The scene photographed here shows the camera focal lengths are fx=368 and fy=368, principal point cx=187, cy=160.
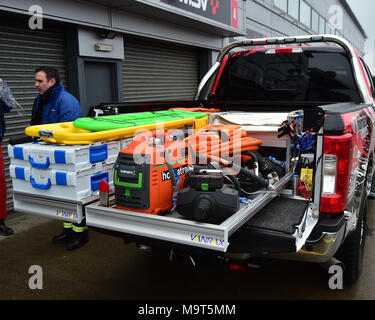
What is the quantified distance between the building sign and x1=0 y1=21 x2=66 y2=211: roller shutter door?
8.17ft

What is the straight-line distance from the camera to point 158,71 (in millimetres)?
8703

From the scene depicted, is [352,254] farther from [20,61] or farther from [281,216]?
[20,61]

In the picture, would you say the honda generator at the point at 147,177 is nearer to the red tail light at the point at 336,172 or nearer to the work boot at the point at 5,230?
the red tail light at the point at 336,172

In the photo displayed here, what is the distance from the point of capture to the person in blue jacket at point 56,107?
4.03 m

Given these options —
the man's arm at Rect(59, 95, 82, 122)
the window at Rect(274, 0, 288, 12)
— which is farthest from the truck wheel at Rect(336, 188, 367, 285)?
the window at Rect(274, 0, 288, 12)

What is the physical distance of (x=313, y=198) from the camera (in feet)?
8.38

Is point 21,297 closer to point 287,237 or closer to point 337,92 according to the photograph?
point 287,237

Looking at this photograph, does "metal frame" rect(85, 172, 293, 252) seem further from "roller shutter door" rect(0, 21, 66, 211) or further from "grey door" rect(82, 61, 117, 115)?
"grey door" rect(82, 61, 117, 115)

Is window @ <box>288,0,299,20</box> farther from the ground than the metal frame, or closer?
farther from the ground

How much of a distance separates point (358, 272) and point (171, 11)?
585cm

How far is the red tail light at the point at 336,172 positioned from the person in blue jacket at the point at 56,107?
103 inches

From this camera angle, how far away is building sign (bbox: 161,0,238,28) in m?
7.71

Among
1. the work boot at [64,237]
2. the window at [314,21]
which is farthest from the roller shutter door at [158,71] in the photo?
the window at [314,21]

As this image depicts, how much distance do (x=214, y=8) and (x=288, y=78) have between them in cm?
560
